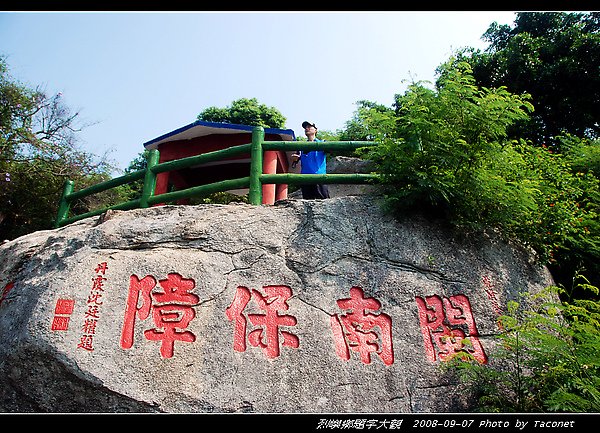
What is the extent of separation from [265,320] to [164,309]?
2.89 feet

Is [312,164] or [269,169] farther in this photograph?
[269,169]

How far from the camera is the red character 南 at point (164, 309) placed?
13.4 ft

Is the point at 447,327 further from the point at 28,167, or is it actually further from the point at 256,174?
the point at 28,167

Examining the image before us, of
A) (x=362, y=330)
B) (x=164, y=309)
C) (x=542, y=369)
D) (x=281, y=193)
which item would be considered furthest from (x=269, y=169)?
(x=542, y=369)

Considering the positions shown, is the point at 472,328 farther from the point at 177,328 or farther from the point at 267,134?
the point at 267,134

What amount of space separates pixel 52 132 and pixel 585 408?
1241 centimetres

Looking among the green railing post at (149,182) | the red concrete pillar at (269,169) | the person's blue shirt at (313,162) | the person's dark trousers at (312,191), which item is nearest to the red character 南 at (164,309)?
the green railing post at (149,182)

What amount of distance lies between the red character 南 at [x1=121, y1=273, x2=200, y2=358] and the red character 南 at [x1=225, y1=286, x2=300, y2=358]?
363 mm

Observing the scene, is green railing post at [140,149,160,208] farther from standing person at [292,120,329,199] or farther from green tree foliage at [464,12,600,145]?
green tree foliage at [464,12,600,145]

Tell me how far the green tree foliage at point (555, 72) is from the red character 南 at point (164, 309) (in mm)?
9123

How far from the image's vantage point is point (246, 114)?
1953 cm

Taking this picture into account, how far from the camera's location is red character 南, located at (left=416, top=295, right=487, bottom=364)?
4.19 m

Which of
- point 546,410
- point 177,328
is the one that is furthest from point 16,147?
point 546,410
